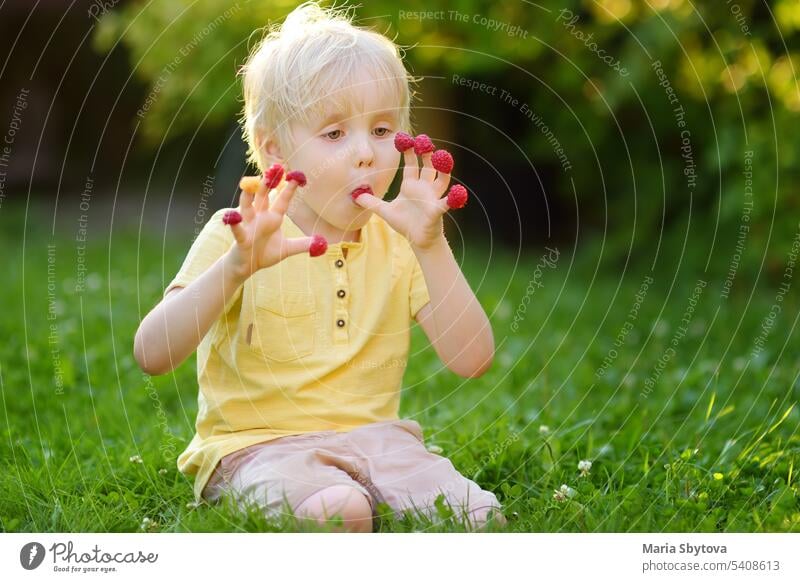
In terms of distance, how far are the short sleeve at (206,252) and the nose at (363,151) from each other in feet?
0.97

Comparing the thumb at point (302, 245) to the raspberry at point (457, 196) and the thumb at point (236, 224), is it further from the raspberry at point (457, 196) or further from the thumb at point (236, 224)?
the raspberry at point (457, 196)

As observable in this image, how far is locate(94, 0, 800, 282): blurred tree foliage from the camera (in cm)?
489

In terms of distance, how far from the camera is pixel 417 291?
2.38 m

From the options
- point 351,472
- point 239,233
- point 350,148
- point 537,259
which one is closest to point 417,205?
point 350,148

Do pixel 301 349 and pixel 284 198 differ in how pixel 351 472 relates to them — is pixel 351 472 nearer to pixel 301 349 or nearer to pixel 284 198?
pixel 301 349

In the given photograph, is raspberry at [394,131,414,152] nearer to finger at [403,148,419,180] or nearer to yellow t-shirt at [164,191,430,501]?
finger at [403,148,419,180]

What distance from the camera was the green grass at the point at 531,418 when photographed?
92.3 inches

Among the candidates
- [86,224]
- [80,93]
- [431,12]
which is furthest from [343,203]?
[80,93]

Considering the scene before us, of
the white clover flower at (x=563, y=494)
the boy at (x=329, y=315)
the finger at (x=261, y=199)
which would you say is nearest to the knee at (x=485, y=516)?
the boy at (x=329, y=315)

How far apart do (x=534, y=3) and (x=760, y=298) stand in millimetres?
1823

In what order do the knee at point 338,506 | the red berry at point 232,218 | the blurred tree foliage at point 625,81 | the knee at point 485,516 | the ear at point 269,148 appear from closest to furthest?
the red berry at point 232,218 → the knee at point 338,506 → the knee at point 485,516 → the ear at point 269,148 → the blurred tree foliage at point 625,81

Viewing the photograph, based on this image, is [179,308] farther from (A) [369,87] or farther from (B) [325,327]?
(A) [369,87]

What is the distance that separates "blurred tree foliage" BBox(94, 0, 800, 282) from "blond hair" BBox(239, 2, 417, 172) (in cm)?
201
